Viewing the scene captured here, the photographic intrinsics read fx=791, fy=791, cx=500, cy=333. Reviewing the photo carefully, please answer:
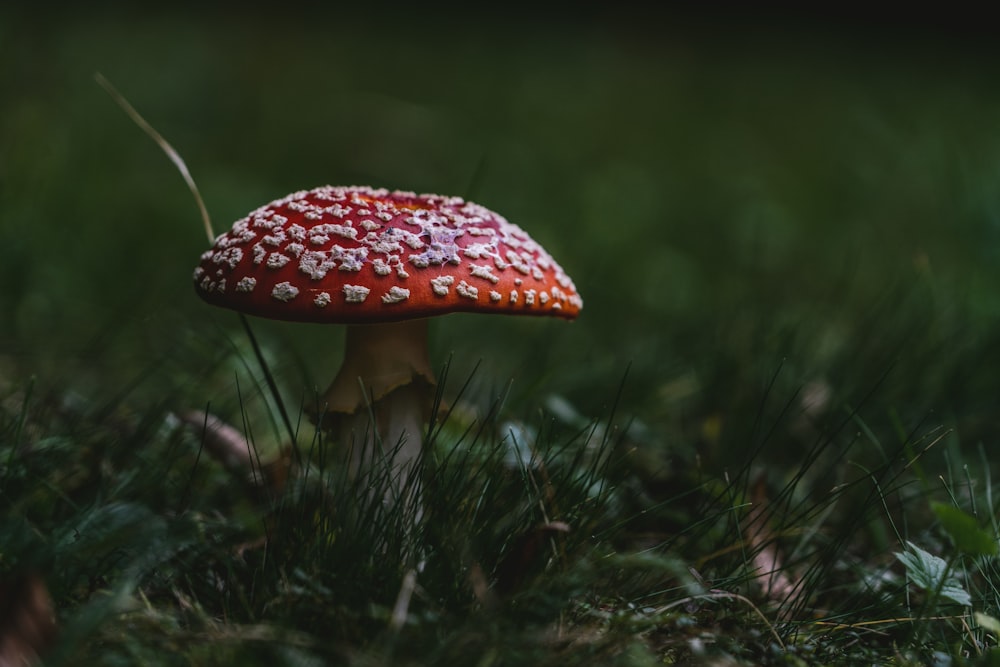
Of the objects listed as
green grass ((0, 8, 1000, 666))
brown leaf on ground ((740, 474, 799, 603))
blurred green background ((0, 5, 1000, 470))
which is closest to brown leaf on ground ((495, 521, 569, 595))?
green grass ((0, 8, 1000, 666))

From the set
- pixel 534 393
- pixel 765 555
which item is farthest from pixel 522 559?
pixel 534 393

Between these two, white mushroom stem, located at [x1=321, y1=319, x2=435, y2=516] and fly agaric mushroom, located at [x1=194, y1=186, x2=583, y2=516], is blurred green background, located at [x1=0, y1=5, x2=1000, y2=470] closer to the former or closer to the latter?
white mushroom stem, located at [x1=321, y1=319, x2=435, y2=516]

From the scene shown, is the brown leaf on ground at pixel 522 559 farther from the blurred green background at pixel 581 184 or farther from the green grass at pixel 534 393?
the blurred green background at pixel 581 184

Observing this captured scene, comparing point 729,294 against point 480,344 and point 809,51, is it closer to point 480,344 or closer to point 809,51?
point 480,344

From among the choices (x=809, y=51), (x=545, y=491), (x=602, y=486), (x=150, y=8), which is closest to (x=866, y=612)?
(x=602, y=486)

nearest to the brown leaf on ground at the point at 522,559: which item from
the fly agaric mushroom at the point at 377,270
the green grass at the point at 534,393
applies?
the green grass at the point at 534,393

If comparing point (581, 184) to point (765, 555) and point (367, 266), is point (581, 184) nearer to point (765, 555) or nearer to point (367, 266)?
point (765, 555)
